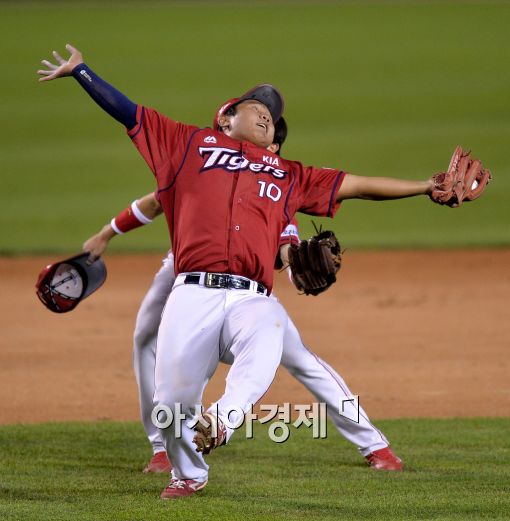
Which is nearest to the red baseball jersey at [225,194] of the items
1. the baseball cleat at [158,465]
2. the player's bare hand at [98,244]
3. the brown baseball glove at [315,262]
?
the brown baseball glove at [315,262]

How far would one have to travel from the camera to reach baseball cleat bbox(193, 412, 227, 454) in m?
4.41

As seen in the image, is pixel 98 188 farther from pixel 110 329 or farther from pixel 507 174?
pixel 110 329

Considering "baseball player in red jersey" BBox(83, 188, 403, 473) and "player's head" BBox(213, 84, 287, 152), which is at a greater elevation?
"player's head" BBox(213, 84, 287, 152)

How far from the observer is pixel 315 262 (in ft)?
15.7

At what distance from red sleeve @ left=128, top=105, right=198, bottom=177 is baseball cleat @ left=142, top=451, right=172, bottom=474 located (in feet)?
5.03

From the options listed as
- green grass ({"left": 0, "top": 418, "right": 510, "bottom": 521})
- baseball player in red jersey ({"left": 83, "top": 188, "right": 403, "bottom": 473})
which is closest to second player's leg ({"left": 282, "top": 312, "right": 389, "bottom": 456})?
baseball player in red jersey ({"left": 83, "top": 188, "right": 403, "bottom": 473})

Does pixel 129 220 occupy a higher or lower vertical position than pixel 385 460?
higher

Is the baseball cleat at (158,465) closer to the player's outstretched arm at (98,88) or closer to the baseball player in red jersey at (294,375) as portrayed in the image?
the baseball player in red jersey at (294,375)

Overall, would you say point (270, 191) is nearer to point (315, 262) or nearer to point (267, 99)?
point (315, 262)

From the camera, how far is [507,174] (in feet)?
53.0

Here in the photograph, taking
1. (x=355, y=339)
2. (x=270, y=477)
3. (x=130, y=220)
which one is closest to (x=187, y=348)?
(x=270, y=477)

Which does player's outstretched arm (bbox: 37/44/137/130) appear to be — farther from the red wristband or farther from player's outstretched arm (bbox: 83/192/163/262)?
the red wristband

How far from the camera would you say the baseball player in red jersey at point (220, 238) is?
15.6 ft

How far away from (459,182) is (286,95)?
1526cm
